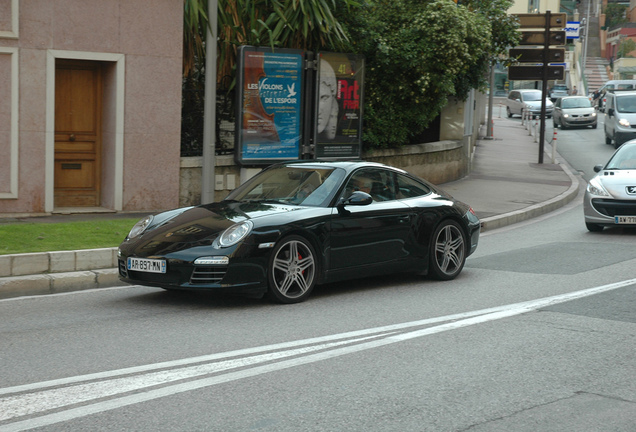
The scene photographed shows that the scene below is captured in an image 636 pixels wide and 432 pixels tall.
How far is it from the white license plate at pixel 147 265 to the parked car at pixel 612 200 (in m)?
8.35

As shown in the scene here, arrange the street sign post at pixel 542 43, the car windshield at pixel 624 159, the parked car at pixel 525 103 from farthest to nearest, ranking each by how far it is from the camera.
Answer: the parked car at pixel 525 103 → the street sign post at pixel 542 43 → the car windshield at pixel 624 159

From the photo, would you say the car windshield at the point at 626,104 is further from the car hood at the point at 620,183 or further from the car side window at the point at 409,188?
the car side window at the point at 409,188

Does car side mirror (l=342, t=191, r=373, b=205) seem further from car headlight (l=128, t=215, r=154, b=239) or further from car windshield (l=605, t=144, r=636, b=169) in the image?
car windshield (l=605, t=144, r=636, b=169)

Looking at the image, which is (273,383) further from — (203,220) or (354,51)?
(354,51)

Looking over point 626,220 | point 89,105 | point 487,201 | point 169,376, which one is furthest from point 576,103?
point 169,376

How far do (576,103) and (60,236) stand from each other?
35927mm

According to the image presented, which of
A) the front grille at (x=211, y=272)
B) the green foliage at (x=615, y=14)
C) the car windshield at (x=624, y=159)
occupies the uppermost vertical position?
the green foliage at (x=615, y=14)

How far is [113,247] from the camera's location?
1016 centimetres

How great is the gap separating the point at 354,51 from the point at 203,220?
1028 cm

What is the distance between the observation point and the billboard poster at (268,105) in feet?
51.1

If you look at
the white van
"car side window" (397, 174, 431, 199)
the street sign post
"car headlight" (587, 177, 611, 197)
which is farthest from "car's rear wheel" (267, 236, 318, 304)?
the white van

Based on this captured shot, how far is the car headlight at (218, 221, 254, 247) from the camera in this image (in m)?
7.79

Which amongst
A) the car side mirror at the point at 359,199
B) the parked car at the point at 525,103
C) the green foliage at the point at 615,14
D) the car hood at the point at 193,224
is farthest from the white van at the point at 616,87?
the car hood at the point at 193,224

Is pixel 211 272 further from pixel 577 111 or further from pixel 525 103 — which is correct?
pixel 525 103
